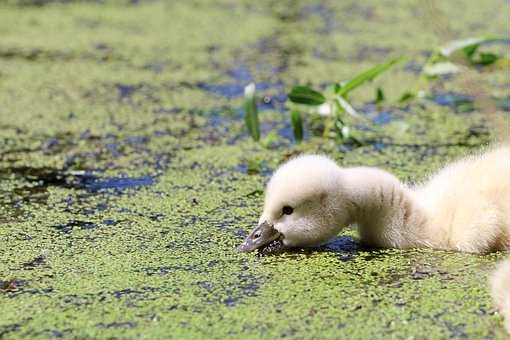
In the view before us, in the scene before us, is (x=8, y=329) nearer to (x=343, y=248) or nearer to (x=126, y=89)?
(x=343, y=248)

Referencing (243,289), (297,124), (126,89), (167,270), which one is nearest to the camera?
(243,289)

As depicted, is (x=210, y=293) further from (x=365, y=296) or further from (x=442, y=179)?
(x=442, y=179)

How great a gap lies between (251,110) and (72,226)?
0.98 metres

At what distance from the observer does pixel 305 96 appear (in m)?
3.69

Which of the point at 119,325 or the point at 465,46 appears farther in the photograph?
the point at 465,46

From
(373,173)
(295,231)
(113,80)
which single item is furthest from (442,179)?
(113,80)

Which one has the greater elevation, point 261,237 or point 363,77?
point 363,77

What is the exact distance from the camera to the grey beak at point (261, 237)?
2707 mm

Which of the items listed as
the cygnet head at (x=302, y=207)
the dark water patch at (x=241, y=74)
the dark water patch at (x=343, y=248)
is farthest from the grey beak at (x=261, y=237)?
the dark water patch at (x=241, y=74)

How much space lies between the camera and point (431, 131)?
4.12m

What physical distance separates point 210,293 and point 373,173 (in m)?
0.61

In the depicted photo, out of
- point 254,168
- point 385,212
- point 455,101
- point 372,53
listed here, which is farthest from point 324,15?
point 385,212

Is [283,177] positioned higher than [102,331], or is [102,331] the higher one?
[283,177]

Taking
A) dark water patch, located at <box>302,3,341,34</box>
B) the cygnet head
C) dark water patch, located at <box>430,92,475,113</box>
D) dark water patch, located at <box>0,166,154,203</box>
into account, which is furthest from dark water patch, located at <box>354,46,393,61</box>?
the cygnet head
